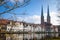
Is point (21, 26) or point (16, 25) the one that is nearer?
point (16, 25)

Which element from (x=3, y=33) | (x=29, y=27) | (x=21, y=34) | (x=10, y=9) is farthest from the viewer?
(x=29, y=27)

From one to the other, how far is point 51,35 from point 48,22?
34 cm

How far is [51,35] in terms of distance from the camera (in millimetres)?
2943

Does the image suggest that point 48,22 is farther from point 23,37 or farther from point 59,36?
point 23,37

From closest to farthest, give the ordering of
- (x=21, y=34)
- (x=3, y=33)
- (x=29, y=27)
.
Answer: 1. (x=3, y=33)
2. (x=21, y=34)
3. (x=29, y=27)

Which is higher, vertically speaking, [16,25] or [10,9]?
[10,9]

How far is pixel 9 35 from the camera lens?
8.29ft

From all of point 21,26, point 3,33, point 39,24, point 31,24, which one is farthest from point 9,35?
point 39,24

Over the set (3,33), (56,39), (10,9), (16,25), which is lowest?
(56,39)

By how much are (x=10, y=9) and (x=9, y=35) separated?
709 millimetres

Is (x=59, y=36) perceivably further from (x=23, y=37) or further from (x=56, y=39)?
(x=23, y=37)

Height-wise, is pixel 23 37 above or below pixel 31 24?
below

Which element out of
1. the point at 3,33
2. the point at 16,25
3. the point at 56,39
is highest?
the point at 16,25

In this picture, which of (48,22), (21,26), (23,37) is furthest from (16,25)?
(48,22)
